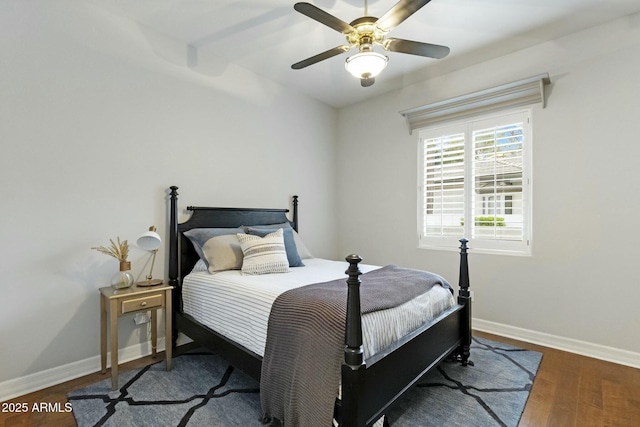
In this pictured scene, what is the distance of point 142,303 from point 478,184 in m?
3.24

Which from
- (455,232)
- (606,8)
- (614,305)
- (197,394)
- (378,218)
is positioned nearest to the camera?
(197,394)

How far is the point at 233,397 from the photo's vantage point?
203 cm

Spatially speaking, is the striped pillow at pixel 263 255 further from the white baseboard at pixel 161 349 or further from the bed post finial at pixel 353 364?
the bed post finial at pixel 353 364

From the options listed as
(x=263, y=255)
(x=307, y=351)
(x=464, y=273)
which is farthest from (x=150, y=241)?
(x=464, y=273)

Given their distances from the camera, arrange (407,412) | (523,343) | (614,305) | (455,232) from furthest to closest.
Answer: (455,232) → (523,343) → (614,305) → (407,412)

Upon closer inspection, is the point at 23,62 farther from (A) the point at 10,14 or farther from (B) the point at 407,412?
(B) the point at 407,412

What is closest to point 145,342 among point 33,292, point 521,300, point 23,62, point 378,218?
point 33,292

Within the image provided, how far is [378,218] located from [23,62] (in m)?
3.57

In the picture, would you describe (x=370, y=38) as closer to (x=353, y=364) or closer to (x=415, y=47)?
(x=415, y=47)

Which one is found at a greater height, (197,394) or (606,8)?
(606,8)

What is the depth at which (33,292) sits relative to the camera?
2.18 metres

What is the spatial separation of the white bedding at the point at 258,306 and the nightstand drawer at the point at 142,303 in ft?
0.87

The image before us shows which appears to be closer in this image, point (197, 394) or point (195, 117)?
point (197, 394)

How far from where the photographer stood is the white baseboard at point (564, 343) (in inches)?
99.2
